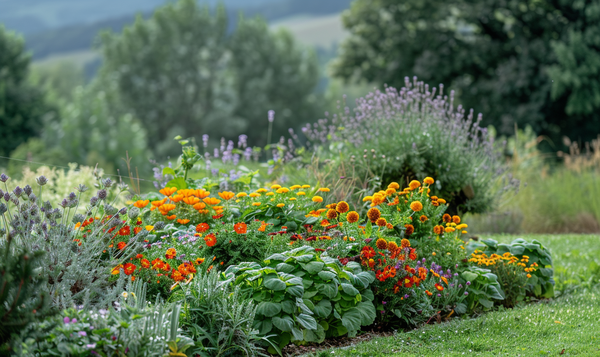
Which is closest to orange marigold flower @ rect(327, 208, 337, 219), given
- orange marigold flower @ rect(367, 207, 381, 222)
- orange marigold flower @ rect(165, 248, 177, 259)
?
orange marigold flower @ rect(367, 207, 381, 222)

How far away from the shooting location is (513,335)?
3.70 m

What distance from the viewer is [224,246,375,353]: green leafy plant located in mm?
3256

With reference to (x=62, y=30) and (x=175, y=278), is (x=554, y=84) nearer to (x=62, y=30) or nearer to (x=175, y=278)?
(x=175, y=278)

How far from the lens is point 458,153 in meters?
6.15

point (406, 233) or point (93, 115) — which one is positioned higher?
point (406, 233)

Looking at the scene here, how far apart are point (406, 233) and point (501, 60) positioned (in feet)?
60.8

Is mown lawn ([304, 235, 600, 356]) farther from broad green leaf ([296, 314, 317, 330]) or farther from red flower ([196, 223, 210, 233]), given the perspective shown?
red flower ([196, 223, 210, 233])

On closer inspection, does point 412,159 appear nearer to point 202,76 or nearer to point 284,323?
point 284,323

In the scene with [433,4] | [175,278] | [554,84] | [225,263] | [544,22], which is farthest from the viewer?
[433,4]

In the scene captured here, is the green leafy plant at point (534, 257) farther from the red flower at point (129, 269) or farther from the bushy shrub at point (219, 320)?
the red flower at point (129, 269)

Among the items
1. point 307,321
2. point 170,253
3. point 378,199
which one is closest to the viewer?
point 307,321

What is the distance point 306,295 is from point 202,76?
32.9 m

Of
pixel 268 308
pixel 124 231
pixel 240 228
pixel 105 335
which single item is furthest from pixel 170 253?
pixel 105 335

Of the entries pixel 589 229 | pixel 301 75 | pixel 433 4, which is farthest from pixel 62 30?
pixel 589 229
